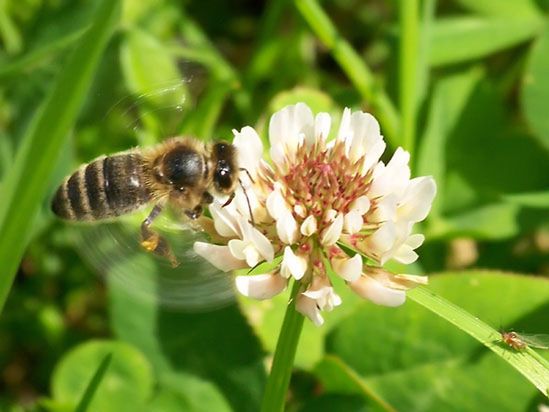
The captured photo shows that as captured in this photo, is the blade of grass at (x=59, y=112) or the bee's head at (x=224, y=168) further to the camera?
the bee's head at (x=224, y=168)

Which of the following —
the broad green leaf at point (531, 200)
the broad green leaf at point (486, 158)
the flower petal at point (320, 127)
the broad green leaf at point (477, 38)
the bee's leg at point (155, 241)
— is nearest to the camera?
the flower petal at point (320, 127)

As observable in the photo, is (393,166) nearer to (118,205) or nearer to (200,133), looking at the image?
(118,205)

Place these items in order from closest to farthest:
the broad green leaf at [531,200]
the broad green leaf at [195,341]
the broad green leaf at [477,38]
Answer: the broad green leaf at [195,341] → the broad green leaf at [531,200] → the broad green leaf at [477,38]

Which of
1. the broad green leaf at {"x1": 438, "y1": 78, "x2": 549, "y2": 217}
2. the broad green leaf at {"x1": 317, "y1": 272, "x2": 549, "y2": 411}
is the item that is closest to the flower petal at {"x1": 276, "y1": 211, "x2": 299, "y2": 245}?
the broad green leaf at {"x1": 317, "y1": 272, "x2": 549, "y2": 411}

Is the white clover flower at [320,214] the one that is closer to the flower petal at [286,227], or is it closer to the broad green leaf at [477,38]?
the flower petal at [286,227]

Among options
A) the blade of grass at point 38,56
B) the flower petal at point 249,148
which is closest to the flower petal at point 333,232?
the flower petal at point 249,148

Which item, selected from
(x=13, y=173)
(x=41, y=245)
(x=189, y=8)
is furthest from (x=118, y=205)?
(x=189, y=8)

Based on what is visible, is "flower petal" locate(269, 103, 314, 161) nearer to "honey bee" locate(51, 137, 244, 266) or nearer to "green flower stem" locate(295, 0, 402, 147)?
"honey bee" locate(51, 137, 244, 266)

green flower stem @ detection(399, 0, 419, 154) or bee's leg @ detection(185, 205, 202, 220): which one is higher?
green flower stem @ detection(399, 0, 419, 154)

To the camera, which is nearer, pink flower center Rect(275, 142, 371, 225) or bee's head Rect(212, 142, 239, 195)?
pink flower center Rect(275, 142, 371, 225)
